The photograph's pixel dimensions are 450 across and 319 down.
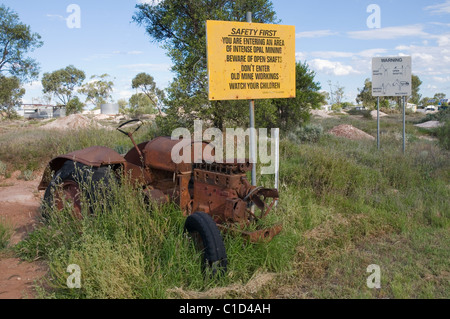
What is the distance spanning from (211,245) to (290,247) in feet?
4.49

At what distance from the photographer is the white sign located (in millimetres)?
11102

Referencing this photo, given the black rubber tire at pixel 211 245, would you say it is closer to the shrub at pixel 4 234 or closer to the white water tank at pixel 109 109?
the shrub at pixel 4 234

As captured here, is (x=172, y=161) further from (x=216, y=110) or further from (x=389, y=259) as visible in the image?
(x=216, y=110)

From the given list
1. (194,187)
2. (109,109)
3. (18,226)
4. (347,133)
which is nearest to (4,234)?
(18,226)

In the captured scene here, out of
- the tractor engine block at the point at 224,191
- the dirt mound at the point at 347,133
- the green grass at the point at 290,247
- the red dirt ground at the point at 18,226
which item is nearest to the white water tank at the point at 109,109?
the dirt mound at the point at 347,133

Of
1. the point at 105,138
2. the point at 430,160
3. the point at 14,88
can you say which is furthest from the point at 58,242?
the point at 14,88

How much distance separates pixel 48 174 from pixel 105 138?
469 centimetres

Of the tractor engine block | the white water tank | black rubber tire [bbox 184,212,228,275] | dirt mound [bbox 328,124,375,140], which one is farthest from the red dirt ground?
the white water tank

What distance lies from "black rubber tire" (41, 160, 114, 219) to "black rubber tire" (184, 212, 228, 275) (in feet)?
4.97

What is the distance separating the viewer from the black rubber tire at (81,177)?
4915 millimetres

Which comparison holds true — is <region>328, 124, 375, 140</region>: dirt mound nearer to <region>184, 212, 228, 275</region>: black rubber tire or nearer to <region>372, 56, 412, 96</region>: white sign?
<region>372, 56, 412, 96</region>: white sign

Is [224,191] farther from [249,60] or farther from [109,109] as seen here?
[109,109]

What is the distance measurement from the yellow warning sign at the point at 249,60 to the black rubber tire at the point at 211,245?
210cm

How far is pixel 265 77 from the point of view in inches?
231
